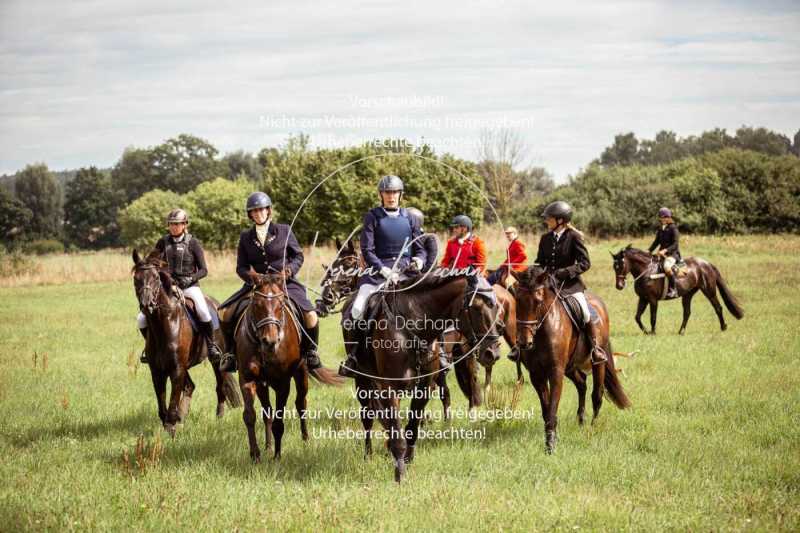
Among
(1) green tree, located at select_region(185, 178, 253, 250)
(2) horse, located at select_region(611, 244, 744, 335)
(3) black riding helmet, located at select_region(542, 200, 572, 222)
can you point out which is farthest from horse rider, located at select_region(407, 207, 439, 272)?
(1) green tree, located at select_region(185, 178, 253, 250)

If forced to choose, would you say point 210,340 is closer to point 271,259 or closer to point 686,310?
point 271,259

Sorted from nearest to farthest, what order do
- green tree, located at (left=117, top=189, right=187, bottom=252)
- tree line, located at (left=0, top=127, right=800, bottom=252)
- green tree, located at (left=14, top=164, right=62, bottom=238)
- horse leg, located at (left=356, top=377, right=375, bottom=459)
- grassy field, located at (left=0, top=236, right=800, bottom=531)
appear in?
grassy field, located at (left=0, top=236, right=800, bottom=531), horse leg, located at (left=356, top=377, right=375, bottom=459), tree line, located at (left=0, top=127, right=800, bottom=252), green tree, located at (left=117, top=189, right=187, bottom=252), green tree, located at (left=14, top=164, right=62, bottom=238)

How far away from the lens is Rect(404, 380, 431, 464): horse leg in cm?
848

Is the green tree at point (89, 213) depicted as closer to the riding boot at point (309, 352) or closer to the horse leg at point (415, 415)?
the riding boot at point (309, 352)

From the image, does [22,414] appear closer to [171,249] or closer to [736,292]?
[171,249]

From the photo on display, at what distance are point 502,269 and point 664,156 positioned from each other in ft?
357

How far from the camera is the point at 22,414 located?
11219mm

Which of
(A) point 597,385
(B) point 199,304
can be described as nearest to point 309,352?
(B) point 199,304

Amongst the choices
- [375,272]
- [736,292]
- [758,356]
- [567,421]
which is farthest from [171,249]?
[736,292]

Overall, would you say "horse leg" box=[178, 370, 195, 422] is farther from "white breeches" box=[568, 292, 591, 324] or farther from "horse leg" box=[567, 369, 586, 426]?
"white breeches" box=[568, 292, 591, 324]

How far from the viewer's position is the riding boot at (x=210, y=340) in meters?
10.5

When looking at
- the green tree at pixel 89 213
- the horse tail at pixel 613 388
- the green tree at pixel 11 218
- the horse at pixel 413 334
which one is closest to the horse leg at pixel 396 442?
the horse at pixel 413 334

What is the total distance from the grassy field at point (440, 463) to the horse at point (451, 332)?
0.52 meters

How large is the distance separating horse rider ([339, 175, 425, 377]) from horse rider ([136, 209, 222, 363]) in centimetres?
277
